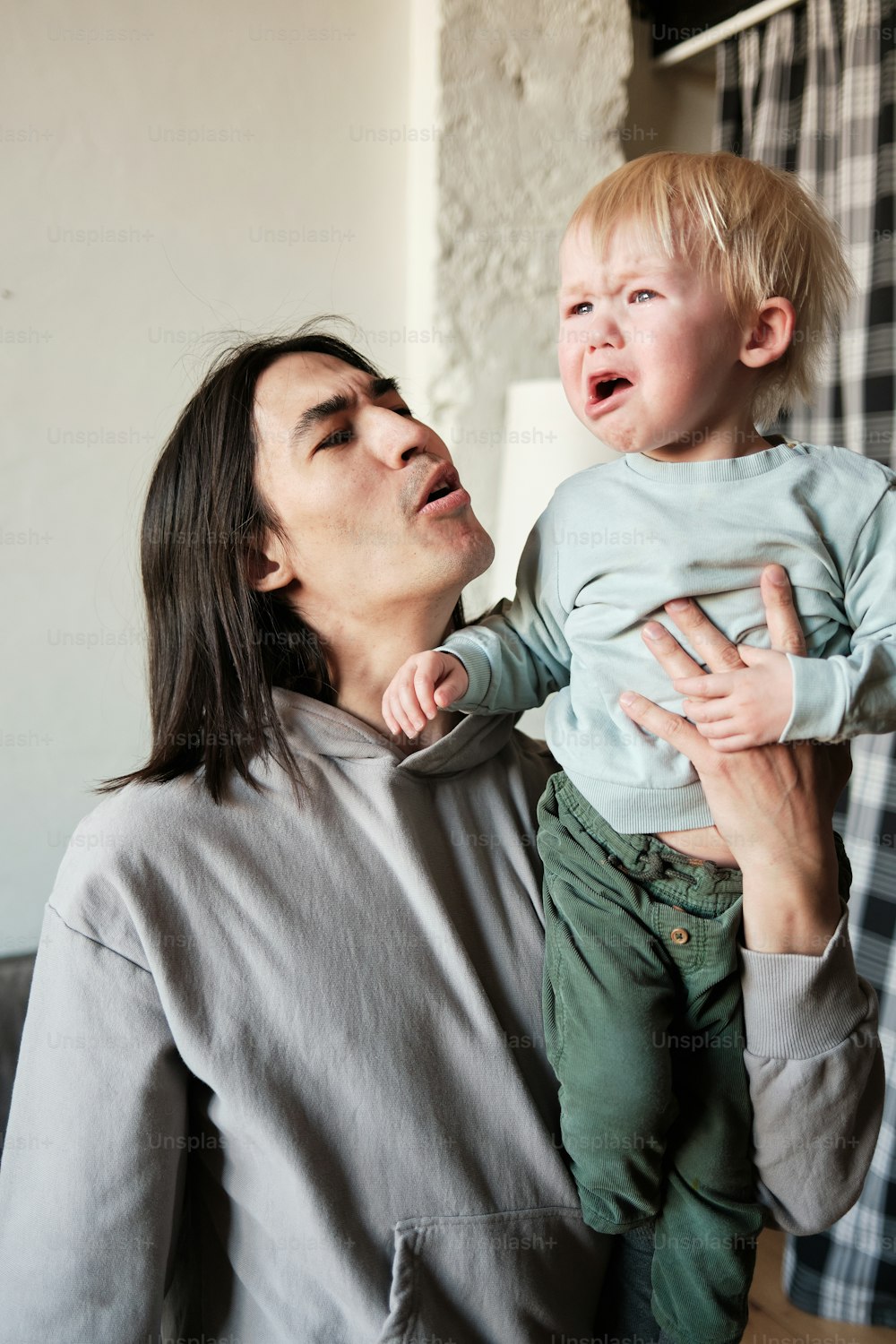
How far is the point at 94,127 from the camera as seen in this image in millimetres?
2031

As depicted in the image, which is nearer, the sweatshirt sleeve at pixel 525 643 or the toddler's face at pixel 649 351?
the toddler's face at pixel 649 351

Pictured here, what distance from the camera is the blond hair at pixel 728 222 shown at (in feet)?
3.53

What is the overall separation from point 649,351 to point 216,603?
597 mm

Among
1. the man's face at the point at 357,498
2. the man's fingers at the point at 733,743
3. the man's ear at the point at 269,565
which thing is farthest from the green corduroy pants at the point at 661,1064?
the man's ear at the point at 269,565

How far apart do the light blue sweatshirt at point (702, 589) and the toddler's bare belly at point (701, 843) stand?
2 cm

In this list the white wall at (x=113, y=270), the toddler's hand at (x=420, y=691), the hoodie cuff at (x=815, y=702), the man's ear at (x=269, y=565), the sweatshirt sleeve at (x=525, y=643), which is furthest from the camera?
the white wall at (x=113, y=270)

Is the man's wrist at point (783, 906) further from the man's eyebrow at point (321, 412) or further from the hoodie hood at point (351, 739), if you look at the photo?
the man's eyebrow at point (321, 412)

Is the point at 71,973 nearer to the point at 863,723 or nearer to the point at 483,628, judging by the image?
the point at 483,628

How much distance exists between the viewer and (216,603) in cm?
131

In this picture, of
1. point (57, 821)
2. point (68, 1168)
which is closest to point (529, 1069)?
point (68, 1168)

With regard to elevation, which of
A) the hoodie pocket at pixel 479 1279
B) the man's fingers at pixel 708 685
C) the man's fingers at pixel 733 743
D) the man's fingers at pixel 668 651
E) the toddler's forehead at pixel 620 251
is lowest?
the hoodie pocket at pixel 479 1279

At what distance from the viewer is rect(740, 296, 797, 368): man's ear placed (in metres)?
1.11

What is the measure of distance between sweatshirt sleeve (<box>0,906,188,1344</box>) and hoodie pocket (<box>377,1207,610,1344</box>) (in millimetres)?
256

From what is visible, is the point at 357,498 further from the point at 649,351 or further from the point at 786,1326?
the point at 786,1326
